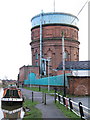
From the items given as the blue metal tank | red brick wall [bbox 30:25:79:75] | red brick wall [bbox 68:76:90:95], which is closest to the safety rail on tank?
red brick wall [bbox 68:76:90:95]

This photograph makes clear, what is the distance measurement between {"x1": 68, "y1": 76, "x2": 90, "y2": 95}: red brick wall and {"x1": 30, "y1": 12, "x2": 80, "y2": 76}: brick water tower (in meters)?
36.6

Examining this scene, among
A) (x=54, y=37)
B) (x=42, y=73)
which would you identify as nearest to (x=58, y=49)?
(x=54, y=37)

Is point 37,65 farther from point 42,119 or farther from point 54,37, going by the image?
point 42,119

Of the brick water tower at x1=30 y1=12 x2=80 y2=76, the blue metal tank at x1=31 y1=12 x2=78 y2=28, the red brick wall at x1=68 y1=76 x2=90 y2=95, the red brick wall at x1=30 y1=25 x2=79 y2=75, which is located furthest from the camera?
the blue metal tank at x1=31 y1=12 x2=78 y2=28

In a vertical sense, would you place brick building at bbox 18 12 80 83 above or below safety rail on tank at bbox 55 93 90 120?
above

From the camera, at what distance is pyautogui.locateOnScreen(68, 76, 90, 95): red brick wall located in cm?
3033

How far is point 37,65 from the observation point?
71375mm

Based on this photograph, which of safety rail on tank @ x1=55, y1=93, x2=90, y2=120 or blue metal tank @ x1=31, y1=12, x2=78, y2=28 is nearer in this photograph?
safety rail on tank @ x1=55, y1=93, x2=90, y2=120

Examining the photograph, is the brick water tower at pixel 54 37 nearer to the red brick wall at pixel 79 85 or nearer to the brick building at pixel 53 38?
the brick building at pixel 53 38

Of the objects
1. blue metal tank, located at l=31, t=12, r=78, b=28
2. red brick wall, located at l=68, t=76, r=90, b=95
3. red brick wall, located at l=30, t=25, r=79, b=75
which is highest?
blue metal tank, located at l=31, t=12, r=78, b=28

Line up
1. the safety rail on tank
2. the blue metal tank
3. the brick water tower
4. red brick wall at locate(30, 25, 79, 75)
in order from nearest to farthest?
the safety rail on tank, red brick wall at locate(30, 25, 79, 75), the brick water tower, the blue metal tank

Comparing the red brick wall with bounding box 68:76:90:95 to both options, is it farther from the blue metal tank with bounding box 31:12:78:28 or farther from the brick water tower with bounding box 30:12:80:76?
Result: the blue metal tank with bounding box 31:12:78:28

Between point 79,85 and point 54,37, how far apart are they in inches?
1498

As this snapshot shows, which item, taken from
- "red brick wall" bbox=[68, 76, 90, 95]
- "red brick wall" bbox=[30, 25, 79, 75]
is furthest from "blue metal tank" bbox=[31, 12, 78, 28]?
"red brick wall" bbox=[68, 76, 90, 95]
